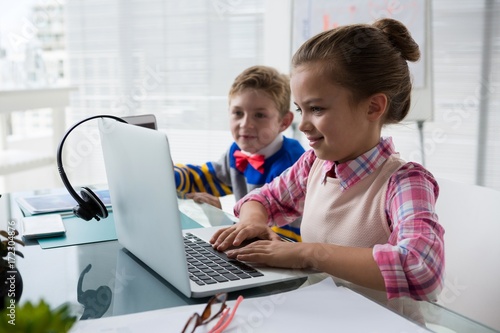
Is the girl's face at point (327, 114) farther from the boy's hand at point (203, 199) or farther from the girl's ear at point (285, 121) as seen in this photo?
the girl's ear at point (285, 121)

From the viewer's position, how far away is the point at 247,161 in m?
1.78

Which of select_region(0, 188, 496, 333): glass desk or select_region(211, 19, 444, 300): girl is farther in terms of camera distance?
select_region(211, 19, 444, 300): girl

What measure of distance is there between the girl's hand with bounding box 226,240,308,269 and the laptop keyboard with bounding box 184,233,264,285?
0.05 ft

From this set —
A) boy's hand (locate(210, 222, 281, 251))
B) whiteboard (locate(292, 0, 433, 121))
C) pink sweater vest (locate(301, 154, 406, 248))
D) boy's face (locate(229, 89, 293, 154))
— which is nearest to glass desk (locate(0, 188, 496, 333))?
boy's hand (locate(210, 222, 281, 251))

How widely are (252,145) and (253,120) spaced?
81 mm

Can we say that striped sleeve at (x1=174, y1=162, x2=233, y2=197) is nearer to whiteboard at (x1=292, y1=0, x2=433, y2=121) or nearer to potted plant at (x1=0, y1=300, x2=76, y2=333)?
whiteboard at (x1=292, y1=0, x2=433, y2=121)

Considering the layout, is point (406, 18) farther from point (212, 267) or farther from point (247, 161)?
point (212, 267)

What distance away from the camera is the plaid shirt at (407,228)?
0.85 m

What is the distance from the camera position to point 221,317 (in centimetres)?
70

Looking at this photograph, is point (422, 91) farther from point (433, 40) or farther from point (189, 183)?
point (189, 183)

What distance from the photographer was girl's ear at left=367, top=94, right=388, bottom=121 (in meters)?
1.09

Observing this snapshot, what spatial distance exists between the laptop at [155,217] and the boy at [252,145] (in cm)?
72

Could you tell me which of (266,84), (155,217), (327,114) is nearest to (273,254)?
(155,217)

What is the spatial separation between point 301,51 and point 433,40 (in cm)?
182
